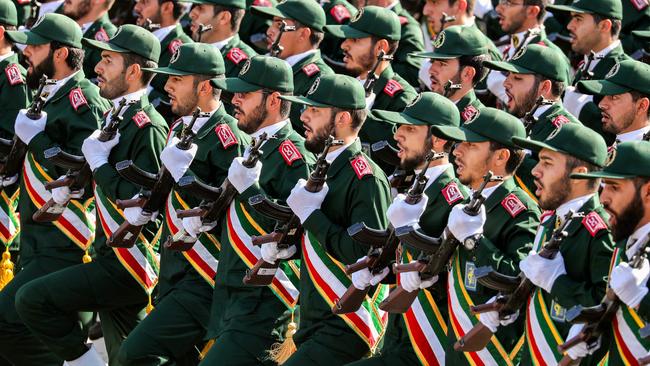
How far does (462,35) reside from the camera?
11.4 meters

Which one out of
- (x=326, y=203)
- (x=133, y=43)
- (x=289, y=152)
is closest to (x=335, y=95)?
(x=289, y=152)

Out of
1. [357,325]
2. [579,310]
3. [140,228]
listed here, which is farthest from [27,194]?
[579,310]

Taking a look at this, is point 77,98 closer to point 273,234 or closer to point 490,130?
point 273,234

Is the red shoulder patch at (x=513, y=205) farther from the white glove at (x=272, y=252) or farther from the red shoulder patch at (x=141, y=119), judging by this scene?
the red shoulder patch at (x=141, y=119)

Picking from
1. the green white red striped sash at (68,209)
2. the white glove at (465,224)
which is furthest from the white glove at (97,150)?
the white glove at (465,224)

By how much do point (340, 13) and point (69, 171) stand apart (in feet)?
11.4

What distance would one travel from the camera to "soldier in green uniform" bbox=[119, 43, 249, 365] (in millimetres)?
9773

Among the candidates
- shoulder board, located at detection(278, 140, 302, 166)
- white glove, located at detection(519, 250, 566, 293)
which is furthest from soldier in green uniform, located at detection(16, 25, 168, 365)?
white glove, located at detection(519, 250, 566, 293)

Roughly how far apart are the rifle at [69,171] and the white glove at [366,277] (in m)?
2.30

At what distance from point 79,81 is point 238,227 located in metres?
2.20

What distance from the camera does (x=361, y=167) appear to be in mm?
9203

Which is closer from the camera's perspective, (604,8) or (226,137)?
(226,137)

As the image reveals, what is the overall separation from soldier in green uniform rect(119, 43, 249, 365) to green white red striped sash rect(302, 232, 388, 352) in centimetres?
94

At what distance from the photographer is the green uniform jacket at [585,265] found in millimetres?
7637
